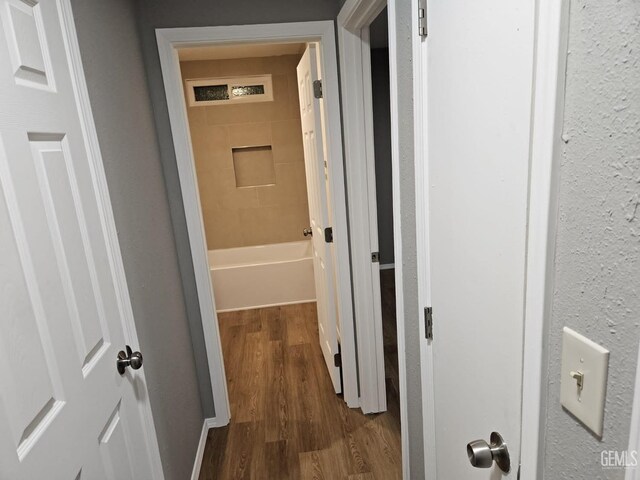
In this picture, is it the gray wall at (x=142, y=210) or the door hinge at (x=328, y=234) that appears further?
the door hinge at (x=328, y=234)

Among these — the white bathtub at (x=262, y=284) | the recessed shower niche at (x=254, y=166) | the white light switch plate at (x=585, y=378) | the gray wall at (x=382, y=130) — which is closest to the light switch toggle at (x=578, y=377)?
the white light switch plate at (x=585, y=378)

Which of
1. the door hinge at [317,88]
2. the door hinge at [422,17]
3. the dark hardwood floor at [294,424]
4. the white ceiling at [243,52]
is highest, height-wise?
the white ceiling at [243,52]

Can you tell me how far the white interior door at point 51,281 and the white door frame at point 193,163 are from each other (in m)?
0.78

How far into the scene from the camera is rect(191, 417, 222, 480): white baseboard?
1923mm

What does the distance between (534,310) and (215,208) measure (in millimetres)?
3939

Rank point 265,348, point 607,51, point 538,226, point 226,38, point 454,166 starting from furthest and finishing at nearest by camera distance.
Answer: point 265,348 < point 226,38 < point 454,166 < point 538,226 < point 607,51

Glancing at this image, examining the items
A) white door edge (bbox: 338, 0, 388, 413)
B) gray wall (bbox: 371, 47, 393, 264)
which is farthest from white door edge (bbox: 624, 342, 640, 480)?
gray wall (bbox: 371, 47, 393, 264)

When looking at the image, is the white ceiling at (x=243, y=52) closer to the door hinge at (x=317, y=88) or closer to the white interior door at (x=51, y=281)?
the door hinge at (x=317, y=88)

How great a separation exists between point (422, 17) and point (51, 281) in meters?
1.07

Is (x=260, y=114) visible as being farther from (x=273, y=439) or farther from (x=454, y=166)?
(x=454, y=166)

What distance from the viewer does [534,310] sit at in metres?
0.60

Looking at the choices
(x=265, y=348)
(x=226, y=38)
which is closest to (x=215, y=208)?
(x=265, y=348)

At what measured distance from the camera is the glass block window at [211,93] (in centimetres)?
392

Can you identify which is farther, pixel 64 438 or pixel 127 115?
pixel 127 115
